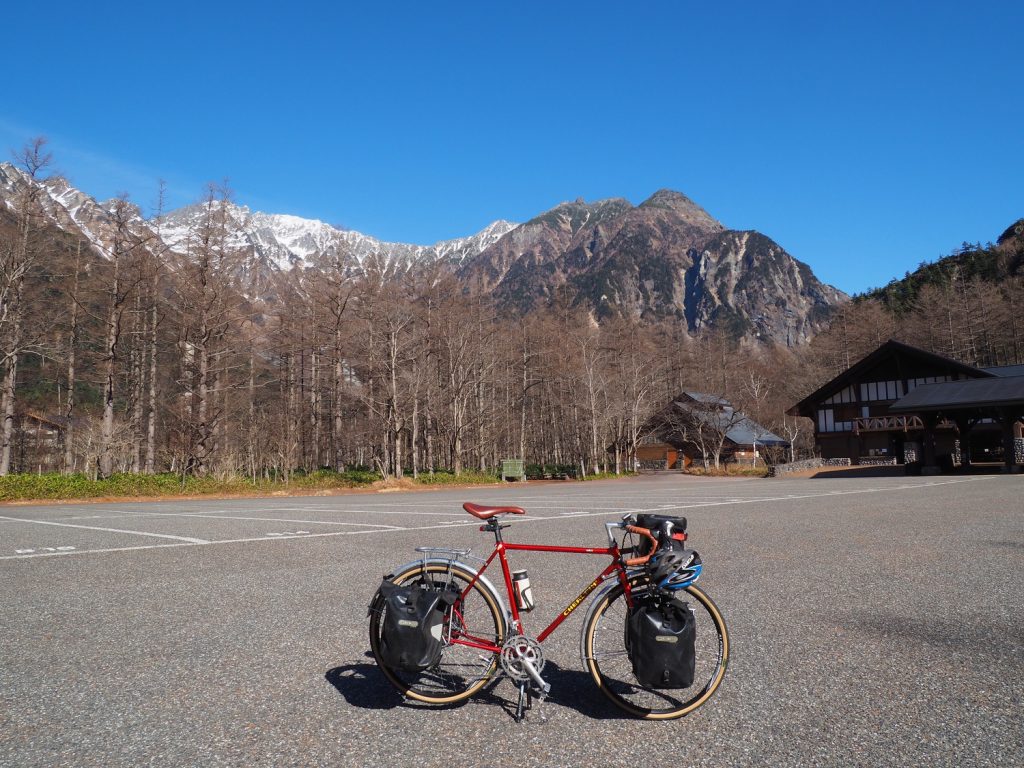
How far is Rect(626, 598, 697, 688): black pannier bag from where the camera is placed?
10.1 feet

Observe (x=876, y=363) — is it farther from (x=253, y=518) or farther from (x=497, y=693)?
(x=497, y=693)

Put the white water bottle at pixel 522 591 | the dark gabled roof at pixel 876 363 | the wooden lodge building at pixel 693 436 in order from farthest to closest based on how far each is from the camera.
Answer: the wooden lodge building at pixel 693 436 → the dark gabled roof at pixel 876 363 → the white water bottle at pixel 522 591

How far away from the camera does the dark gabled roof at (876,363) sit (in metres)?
36.7

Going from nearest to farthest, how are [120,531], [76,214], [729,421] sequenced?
[120,531] < [76,214] < [729,421]

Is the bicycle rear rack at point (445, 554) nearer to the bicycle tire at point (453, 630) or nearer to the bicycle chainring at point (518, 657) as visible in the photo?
the bicycle tire at point (453, 630)

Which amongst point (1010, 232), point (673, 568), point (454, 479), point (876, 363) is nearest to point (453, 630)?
point (673, 568)

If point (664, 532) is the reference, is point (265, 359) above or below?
above

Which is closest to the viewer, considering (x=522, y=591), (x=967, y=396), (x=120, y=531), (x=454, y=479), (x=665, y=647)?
(x=665, y=647)

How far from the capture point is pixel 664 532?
3242 millimetres

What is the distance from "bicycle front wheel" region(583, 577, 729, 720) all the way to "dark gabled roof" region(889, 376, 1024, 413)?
31926mm

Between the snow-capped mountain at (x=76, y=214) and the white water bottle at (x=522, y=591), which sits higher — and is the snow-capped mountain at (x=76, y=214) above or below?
above

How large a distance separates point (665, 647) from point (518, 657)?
0.72 meters

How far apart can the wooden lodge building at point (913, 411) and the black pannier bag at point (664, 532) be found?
3293cm

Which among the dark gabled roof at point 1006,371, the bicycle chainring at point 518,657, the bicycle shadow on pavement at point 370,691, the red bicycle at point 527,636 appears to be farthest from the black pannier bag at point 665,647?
the dark gabled roof at point 1006,371
